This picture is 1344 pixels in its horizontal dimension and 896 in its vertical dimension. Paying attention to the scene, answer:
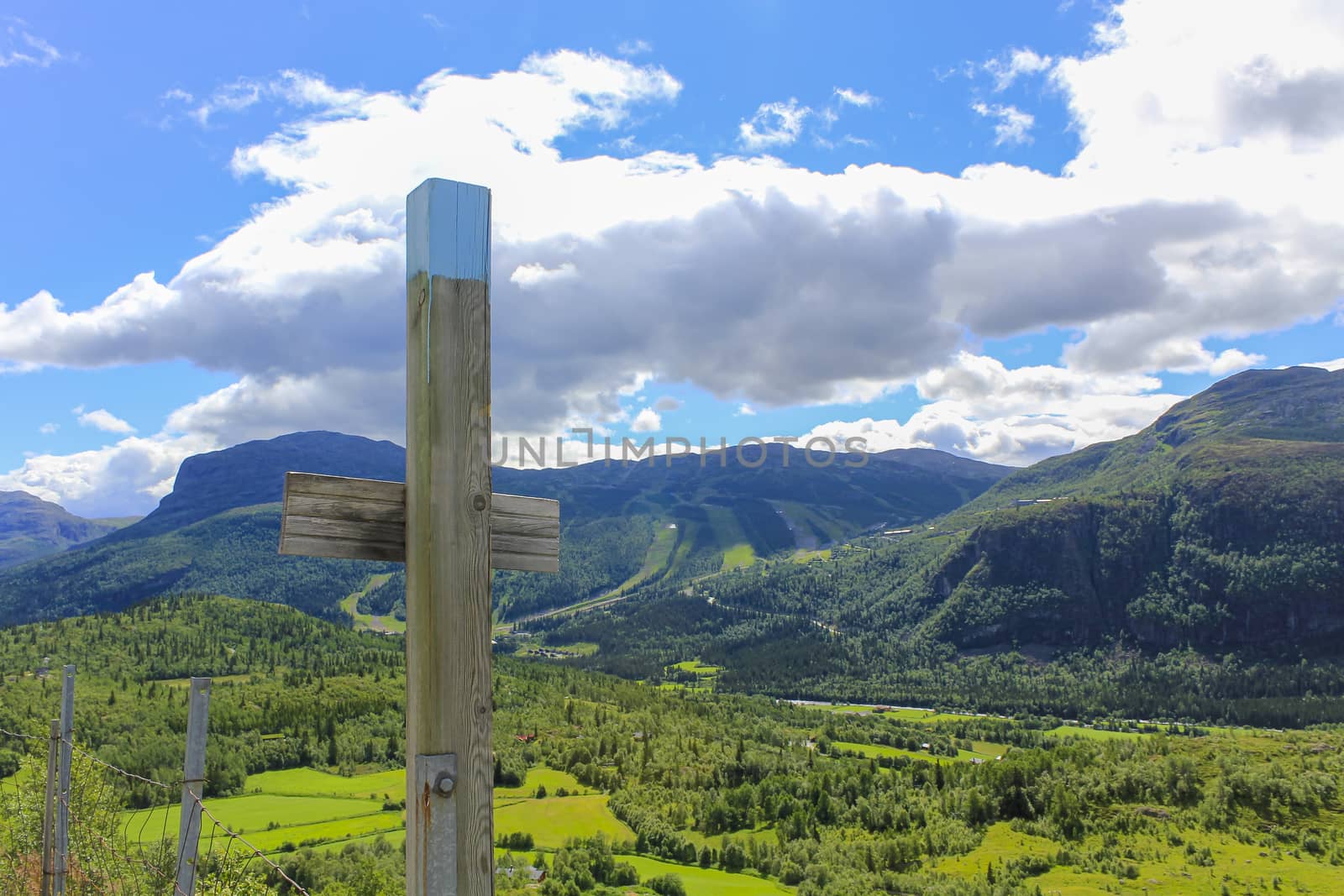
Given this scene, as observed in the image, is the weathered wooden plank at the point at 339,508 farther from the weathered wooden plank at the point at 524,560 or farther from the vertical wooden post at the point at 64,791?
the vertical wooden post at the point at 64,791

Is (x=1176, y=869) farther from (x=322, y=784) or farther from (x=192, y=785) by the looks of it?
(x=322, y=784)

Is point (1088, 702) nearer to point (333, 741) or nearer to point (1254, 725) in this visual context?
point (1254, 725)

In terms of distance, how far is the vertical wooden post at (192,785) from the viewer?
18.8ft

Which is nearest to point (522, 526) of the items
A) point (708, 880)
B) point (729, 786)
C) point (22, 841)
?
point (22, 841)

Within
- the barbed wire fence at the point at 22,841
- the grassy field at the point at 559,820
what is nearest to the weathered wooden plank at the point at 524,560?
the barbed wire fence at the point at 22,841

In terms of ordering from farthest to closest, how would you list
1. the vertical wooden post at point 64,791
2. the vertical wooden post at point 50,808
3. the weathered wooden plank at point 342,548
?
the vertical wooden post at point 50,808
the vertical wooden post at point 64,791
the weathered wooden plank at point 342,548

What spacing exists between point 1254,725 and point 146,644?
218679 millimetres

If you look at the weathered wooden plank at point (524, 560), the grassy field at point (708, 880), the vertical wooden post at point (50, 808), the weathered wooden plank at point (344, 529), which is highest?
the weathered wooden plank at point (344, 529)

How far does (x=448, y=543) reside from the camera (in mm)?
3305

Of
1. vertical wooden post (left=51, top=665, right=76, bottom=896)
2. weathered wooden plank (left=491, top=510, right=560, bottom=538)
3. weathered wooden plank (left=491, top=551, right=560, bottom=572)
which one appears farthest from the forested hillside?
weathered wooden plank (left=491, top=510, right=560, bottom=538)

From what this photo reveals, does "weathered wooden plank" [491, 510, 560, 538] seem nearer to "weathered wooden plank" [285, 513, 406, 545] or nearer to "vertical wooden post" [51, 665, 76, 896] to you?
"weathered wooden plank" [285, 513, 406, 545]

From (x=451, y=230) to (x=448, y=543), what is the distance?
4.48 feet

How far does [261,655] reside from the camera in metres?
159

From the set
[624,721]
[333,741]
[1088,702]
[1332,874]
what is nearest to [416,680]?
[1332,874]
